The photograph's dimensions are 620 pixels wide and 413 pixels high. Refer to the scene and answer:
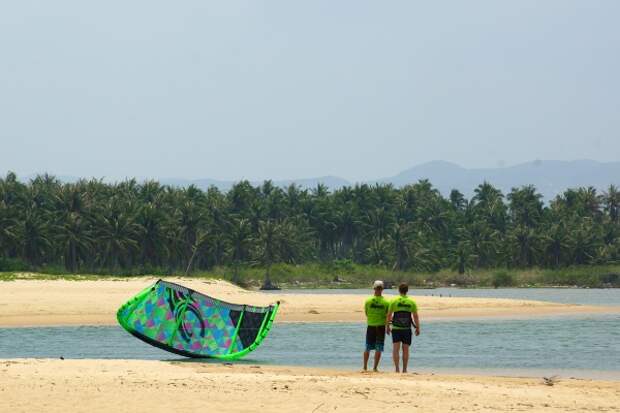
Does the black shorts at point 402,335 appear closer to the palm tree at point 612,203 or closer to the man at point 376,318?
the man at point 376,318

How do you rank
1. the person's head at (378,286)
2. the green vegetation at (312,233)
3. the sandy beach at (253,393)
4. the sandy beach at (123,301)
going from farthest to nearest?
the green vegetation at (312,233) → the sandy beach at (123,301) → the person's head at (378,286) → the sandy beach at (253,393)

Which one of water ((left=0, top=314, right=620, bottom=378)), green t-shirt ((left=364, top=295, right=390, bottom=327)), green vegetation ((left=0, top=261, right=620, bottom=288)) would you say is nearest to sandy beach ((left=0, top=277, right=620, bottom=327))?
water ((left=0, top=314, right=620, bottom=378))

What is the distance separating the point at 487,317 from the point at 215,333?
84.3 feet

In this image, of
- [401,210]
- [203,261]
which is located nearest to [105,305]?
[203,261]

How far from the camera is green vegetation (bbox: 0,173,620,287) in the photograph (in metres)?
105

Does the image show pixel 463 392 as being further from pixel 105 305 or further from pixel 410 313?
pixel 105 305

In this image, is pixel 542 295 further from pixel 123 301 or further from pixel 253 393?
pixel 253 393

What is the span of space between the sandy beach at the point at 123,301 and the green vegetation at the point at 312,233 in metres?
26.5

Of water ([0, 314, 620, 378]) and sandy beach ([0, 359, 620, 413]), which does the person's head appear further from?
water ([0, 314, 620, 378])

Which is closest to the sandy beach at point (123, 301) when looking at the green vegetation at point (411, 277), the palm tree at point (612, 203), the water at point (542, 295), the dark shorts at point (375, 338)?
the water at point (542, 295)

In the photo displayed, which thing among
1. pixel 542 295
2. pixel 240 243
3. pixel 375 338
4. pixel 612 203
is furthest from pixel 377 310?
pixel 612 203

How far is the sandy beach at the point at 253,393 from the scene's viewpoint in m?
16.7

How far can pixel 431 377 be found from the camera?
2319 cm

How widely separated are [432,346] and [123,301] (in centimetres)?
2195
